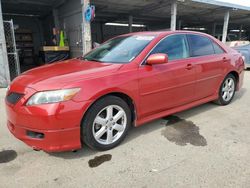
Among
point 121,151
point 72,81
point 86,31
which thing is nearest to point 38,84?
point 72,81

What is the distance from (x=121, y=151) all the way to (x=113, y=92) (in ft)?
2.60

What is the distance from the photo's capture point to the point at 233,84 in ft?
15.3

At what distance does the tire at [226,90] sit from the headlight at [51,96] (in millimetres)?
3312

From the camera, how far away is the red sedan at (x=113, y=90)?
2.35m

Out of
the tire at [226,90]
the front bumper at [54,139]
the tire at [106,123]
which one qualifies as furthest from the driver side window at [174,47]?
the front bumper at [54,139]

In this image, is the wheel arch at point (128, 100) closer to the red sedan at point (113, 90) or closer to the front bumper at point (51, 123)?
the red sedan at point (113, 90)

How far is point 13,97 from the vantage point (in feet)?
8.46

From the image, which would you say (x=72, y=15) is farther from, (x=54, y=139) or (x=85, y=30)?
(x=54, y=139)

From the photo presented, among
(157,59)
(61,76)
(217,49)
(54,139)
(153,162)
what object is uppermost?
(217,49)

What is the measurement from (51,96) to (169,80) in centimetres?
178

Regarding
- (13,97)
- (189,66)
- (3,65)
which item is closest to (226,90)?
(189,66)

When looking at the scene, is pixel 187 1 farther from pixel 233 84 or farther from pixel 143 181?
pixel 143 181

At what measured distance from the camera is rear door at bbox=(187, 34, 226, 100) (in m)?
3.73

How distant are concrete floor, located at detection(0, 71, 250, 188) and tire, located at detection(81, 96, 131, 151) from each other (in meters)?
0.15
